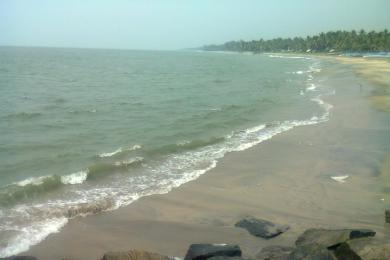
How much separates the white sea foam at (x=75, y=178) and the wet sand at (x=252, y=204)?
2774 millimetres

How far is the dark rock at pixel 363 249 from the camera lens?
702 centimetres

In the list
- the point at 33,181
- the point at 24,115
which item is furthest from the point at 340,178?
the point at 24,115

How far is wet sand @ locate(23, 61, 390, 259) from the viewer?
9.36 metres

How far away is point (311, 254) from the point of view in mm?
6953

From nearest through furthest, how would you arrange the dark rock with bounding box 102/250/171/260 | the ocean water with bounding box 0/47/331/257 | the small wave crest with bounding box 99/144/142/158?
the dark rock with bounding box 102/250/171/260, the ocean water with bounding box 0/47/331/257, the small wave crest with bounding box 99/144/142/158

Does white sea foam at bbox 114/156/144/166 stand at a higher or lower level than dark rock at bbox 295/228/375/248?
lower

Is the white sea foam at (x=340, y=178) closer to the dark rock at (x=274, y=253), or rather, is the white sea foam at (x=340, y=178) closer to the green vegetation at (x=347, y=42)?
the dark rock at (x=274, y=253)

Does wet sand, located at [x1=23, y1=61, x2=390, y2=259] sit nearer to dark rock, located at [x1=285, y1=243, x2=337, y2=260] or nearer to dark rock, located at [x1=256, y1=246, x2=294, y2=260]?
dark rock, located at [x1=256, y1=246, x2=294, y2=260]

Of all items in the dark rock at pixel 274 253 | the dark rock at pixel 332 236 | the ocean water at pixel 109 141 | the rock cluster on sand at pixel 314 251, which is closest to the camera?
the rock cluster on sand at pixel 314 251

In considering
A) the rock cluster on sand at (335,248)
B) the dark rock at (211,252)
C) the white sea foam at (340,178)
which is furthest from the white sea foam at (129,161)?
the rock cluster on sand at (335,248)

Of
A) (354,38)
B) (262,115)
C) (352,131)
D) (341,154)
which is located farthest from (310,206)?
(354,38)

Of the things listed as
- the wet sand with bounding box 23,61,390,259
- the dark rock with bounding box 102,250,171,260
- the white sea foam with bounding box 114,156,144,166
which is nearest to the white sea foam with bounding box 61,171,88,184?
the white sea foam with bounding box 114,156,144,166

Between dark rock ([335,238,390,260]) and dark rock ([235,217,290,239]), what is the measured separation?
1982mm

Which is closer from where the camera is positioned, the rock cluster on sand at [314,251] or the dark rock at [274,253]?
the rock cluster on sand at [314,251]
